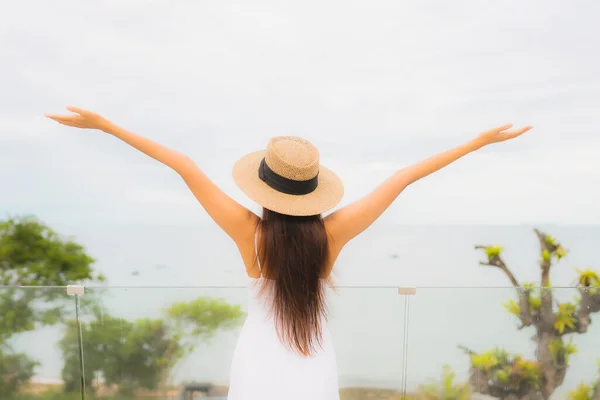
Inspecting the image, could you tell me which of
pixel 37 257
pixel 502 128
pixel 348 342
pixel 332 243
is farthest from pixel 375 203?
pixel 37 257

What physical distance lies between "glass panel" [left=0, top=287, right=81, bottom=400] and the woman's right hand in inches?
90.5

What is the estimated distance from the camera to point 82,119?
1.35 meters

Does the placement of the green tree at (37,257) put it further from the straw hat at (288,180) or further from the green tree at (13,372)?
the straw hat at (288,180)

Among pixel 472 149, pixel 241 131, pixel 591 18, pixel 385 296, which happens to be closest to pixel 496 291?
pixel 385 296

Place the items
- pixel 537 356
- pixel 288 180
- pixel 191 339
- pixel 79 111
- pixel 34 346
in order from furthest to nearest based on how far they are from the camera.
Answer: pixel 537 356 < pixel 191 339 < pixel 34 346 < pixel 288 180 < pixel 79 111

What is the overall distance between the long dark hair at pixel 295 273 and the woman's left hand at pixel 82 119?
17.3 inches

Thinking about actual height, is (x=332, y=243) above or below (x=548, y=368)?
above

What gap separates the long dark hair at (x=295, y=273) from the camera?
1.40m

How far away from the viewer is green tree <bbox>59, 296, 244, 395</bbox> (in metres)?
3.03

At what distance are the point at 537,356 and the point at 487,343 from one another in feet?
0.93

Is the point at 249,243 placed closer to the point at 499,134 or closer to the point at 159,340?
the point at 499,134

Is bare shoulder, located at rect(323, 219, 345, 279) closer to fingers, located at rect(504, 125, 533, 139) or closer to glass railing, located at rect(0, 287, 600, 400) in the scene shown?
fingers, located at rect(504, 125, 533, 139)

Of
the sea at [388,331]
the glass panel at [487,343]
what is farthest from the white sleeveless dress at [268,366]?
the glass panel at [487,343]

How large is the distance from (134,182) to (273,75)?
64.8ft
